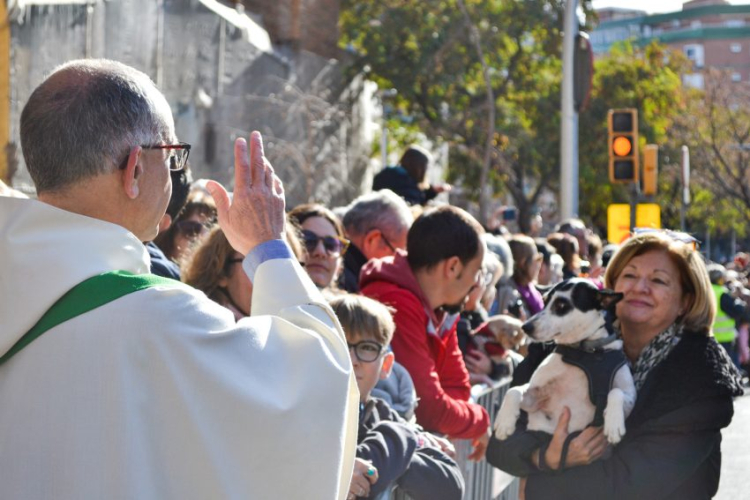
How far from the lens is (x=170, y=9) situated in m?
17.3

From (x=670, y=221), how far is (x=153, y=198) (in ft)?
158

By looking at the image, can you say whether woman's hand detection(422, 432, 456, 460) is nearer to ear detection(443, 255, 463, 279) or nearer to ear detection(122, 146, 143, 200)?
ear detection(443, 255, 463, 279)

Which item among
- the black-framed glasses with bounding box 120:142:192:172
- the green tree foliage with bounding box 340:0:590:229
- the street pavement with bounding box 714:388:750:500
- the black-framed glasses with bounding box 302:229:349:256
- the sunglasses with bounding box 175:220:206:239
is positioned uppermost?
the green tree foliage with bounding box 340:0:590:229

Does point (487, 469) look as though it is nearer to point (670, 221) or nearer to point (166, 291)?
point (166, 291)

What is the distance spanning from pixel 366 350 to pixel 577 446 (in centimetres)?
88

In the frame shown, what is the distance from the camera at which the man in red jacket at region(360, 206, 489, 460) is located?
200 inches

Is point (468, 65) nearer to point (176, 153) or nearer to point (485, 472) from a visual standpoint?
point (485, 472)

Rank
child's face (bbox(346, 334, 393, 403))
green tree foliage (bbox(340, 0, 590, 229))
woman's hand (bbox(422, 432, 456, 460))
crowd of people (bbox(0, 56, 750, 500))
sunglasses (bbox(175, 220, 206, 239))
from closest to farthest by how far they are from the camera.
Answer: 1. crowd of people (bbox(0, 56, 750, 500))
2. child's face (bbox(346, 334, 393, 403))
3. woman's hand (bbox(422, 432, 456, 460))
4. sunglasses (bbox(175, 220, 206, 239))
5. green tree foliage (bbox(340, 0, 590, 229))

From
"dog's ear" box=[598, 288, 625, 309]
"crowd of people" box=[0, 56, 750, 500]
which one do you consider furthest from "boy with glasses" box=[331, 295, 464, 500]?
"crowd of people" box=[0, 56, 750, 500]

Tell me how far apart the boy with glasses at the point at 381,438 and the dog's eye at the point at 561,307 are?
694mm

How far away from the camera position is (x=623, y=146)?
14.8 metres

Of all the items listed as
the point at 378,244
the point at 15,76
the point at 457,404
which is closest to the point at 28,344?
the point at 457,404

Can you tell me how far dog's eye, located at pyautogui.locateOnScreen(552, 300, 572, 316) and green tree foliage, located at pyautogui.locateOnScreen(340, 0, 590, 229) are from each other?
23.0 meters

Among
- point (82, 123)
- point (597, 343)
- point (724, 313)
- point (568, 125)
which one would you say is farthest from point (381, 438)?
point (724, 313)
